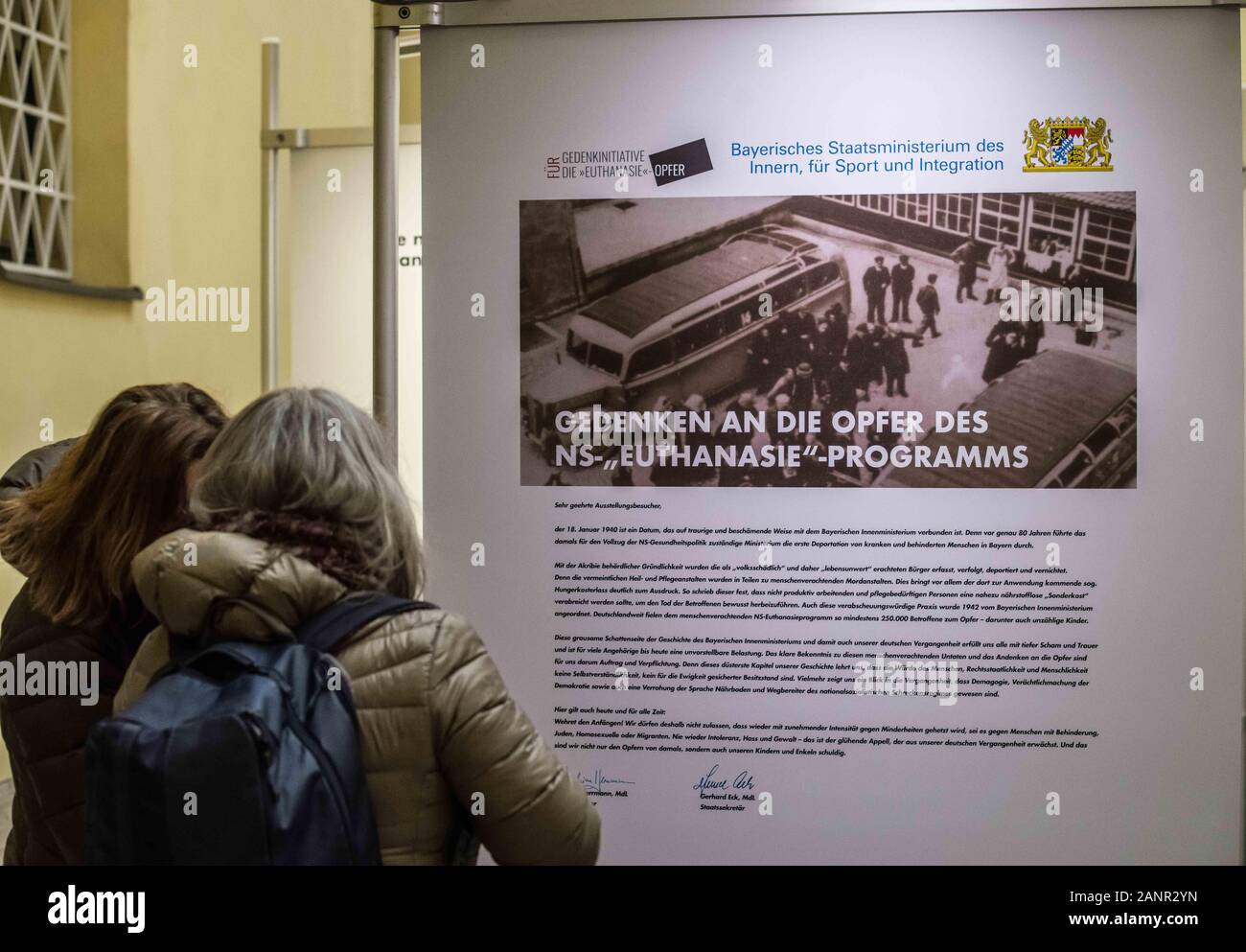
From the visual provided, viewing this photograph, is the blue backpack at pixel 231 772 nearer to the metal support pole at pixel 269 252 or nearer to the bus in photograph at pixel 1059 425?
the bus in photograph at pixel 1059 425

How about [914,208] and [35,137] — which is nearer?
[914,208]

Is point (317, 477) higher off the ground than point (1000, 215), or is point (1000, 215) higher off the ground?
point (1000, 215)

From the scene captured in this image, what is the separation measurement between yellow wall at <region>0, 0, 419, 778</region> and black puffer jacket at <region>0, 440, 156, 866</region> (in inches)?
164

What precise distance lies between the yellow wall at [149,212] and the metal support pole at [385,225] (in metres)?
4.02

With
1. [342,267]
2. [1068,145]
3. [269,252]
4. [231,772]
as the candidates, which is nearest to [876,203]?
[1068,145]

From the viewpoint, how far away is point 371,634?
155 centimetres

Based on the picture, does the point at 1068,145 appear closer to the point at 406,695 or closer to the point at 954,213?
the point at 954,213

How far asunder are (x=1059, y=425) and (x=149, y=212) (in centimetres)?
613

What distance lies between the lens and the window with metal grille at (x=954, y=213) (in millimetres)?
2381

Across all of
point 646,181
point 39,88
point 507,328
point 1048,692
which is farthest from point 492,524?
point 39,88

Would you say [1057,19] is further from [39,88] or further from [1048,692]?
[39,88]
